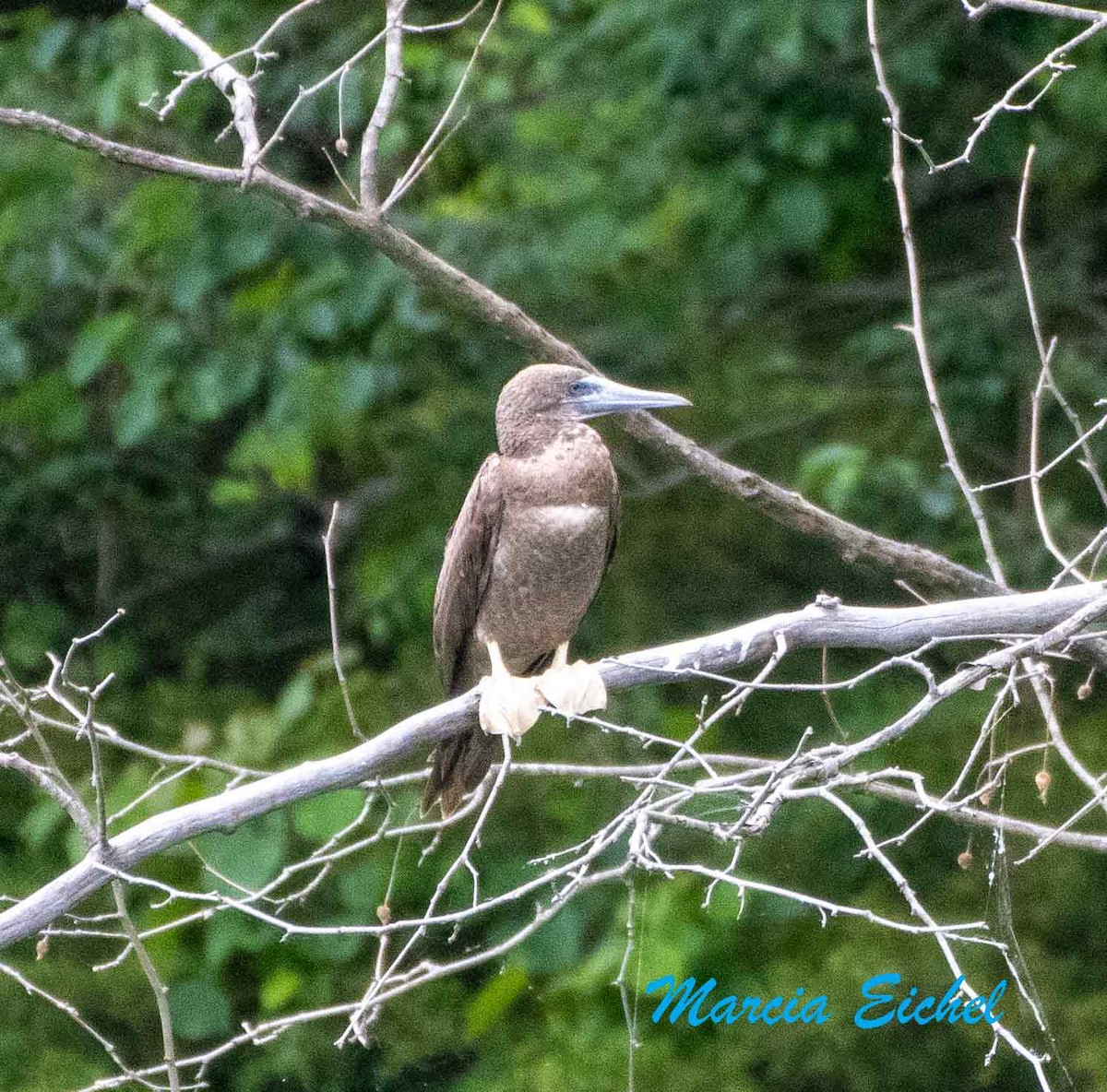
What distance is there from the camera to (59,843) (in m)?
4.68

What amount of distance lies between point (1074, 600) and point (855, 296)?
312 centimetres

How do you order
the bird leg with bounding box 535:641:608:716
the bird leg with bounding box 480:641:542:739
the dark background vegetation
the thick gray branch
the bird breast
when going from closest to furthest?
the thick gray branch
the bird leg with bounding box 480:641:542:739
the bird leg with bounding box 535:641:608:716
the bird breast
the dark background vegetation

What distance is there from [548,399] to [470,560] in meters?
0.37

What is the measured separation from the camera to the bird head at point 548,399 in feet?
11.1

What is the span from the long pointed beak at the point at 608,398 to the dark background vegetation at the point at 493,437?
947mm

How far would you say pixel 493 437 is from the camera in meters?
4.92

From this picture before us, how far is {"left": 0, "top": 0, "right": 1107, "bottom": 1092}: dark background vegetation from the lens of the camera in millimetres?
4484

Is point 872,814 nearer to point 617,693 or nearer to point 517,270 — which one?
point 617,693

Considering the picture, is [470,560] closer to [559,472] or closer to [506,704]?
[559,472]

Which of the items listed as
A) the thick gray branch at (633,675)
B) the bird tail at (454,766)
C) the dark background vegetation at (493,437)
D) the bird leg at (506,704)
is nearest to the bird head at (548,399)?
the bird leg at (506,704)

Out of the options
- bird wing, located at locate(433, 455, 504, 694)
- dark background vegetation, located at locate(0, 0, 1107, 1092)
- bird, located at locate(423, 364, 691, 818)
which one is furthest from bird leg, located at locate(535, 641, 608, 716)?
dark background vegetation, located at locate(0, 0, 1107, 1092)

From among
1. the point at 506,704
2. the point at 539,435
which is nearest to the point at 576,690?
the point at 506,704

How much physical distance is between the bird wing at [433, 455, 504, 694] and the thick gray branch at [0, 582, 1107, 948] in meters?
0.64

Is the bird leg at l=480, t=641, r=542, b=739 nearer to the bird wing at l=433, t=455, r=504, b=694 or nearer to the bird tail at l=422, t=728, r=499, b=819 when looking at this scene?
the bird tail at l=422, t=728, r=499, b=819
